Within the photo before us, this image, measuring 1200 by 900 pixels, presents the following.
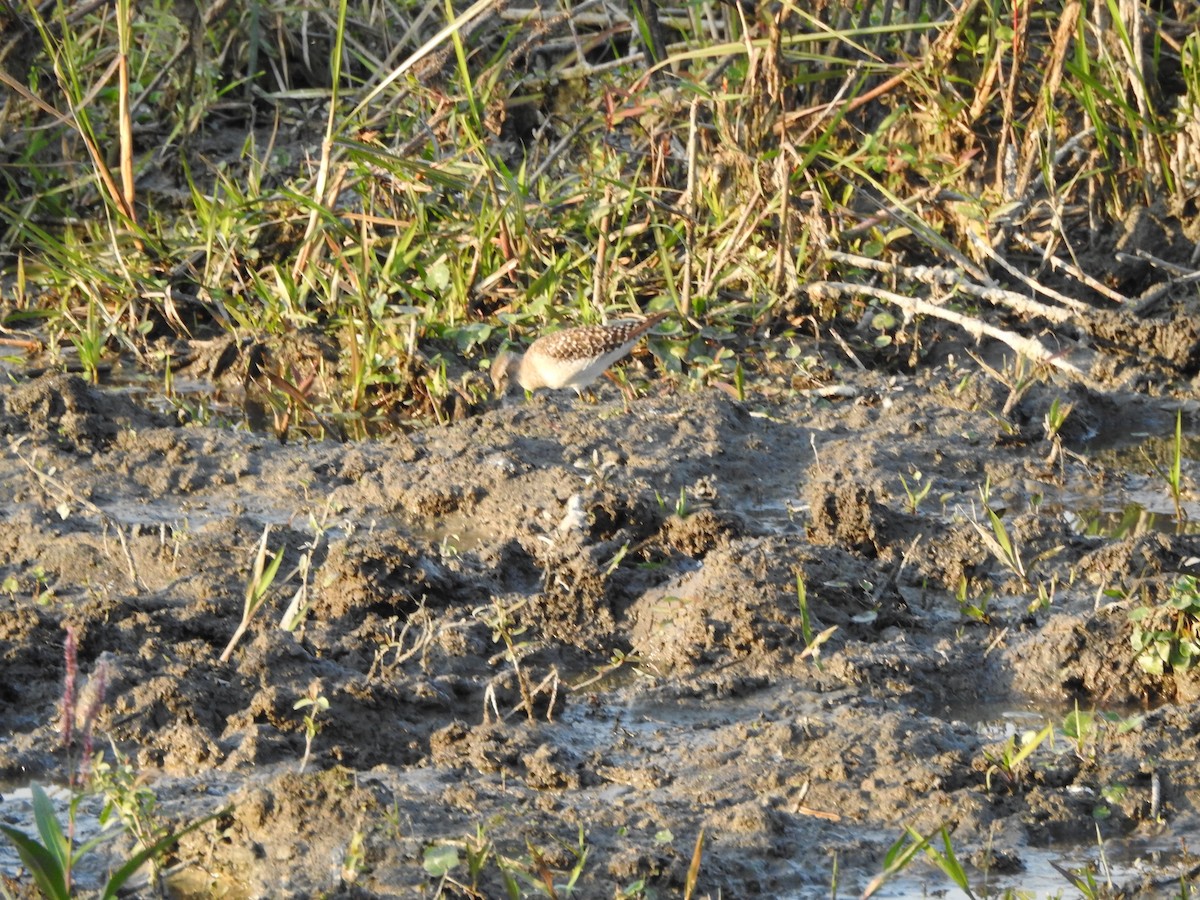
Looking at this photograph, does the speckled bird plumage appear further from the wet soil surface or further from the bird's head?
the wet soil surface

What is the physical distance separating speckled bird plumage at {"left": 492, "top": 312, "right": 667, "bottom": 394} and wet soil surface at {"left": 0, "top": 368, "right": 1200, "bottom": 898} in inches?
5.0

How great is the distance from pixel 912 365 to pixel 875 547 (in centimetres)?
175

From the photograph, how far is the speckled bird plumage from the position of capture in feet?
19.0

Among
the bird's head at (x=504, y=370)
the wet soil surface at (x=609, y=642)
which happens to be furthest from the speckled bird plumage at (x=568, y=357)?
the wet soil surface at (x=609, y=642)

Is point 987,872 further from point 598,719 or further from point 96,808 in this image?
point 96,808

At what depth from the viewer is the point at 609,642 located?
14.4 feet

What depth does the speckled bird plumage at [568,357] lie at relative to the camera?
5.80m

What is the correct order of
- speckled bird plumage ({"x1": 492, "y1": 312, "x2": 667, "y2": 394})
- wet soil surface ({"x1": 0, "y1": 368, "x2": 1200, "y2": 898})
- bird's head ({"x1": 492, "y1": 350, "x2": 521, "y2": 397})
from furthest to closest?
bird's head ({"x1": 492, "y1": 350, "x2": 521, "y2": 397}), speckled bird plumage ({"x1": 492, "y1": 312, "x2": 667, "y2": 394}), wet soil surface ({"x1": 0, "y1": 368, "x2": 1200, "y2": 898})

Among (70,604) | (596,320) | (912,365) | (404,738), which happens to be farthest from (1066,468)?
(70,604)

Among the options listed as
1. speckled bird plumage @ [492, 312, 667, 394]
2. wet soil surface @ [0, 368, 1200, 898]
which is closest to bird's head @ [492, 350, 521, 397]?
speckled bird plumage @ [492, 312, 667, 394]

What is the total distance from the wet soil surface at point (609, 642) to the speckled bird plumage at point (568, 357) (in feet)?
0.42

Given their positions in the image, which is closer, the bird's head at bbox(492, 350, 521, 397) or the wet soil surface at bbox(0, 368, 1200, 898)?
the wet soil surface at bbox(0, 368, 1200, 898)

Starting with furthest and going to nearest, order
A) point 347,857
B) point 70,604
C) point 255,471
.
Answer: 1. point 255,471
2. point 70,604
3. point 347,857

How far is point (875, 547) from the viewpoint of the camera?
15.8 feet
